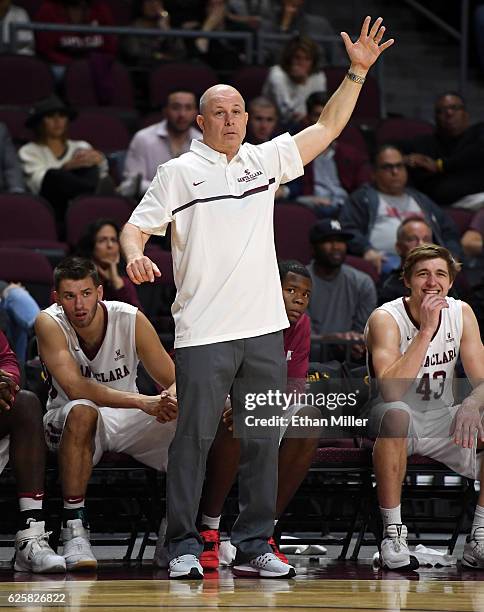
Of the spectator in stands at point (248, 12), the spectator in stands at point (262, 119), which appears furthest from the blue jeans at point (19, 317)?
the spectator in stands at point (248, 12)

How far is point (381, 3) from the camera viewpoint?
41.7ft

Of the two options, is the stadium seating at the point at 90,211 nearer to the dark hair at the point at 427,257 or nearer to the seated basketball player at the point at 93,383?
the seated basketball player at the point at 93,383

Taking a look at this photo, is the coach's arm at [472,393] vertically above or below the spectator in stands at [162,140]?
below

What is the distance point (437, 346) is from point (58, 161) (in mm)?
4126

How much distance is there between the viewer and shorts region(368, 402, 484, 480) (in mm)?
5500

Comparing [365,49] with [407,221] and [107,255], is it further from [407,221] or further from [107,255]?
[407,221]

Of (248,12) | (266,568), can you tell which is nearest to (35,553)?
(266,568)

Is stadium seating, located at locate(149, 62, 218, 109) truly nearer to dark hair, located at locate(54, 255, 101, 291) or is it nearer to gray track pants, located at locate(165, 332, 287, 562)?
dark hair, located at locate(54, 255, 101, 291)

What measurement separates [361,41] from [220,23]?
6134mm

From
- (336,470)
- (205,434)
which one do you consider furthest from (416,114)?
(205,434)

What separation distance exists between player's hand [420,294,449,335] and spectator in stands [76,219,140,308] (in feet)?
6.87

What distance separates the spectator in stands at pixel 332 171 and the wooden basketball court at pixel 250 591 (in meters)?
4.60

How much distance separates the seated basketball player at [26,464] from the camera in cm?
506

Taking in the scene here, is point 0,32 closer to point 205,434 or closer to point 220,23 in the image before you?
point 220,23
